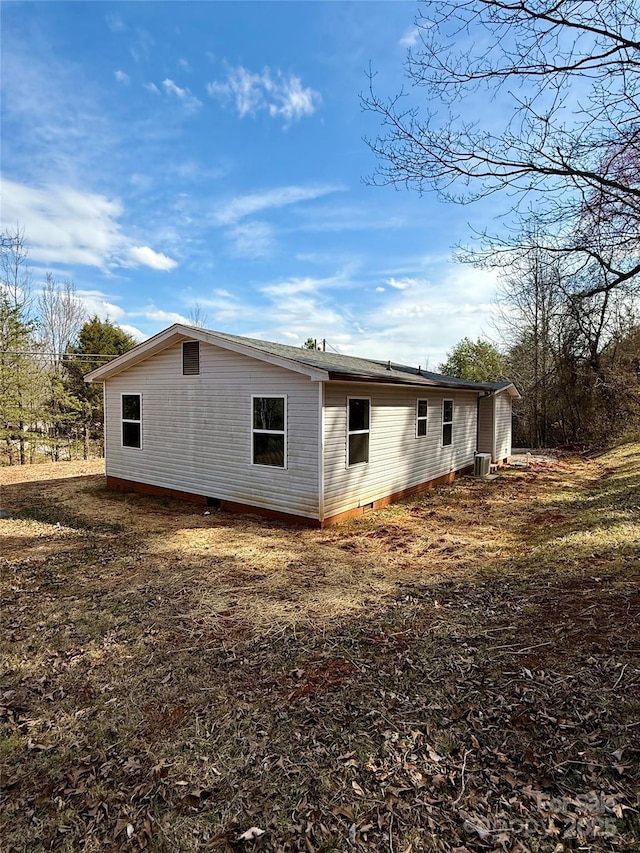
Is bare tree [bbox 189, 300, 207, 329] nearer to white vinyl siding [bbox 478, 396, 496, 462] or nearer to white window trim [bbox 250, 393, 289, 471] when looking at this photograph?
white vinyl siding [bbox 478, 396, 496, 462]

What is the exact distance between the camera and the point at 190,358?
888cm

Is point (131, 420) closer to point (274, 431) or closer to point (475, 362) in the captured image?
point (274, 431)

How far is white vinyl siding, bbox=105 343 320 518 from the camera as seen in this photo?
291 inches

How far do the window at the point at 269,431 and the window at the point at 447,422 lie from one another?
5727mm

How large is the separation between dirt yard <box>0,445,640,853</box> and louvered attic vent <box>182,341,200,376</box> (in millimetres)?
4066

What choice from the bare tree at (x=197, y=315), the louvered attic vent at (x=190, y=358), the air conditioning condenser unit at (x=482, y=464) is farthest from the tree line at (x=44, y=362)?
the air conditioning condenser unit at (x=482, y=464)

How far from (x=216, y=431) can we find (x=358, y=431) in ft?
9.32

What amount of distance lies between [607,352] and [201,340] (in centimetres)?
1715

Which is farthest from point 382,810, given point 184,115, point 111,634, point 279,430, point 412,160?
point 184,115

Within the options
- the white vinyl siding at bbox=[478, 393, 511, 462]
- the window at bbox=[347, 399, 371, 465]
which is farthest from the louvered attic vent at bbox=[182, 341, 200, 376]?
the white vinyl siding at bbox=[478, 393, 511, 462]

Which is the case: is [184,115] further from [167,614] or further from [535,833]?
[535,833]

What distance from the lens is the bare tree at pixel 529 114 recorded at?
11.1ft

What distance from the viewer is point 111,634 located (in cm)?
376

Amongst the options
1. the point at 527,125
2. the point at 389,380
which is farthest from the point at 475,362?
the point at 527,125
